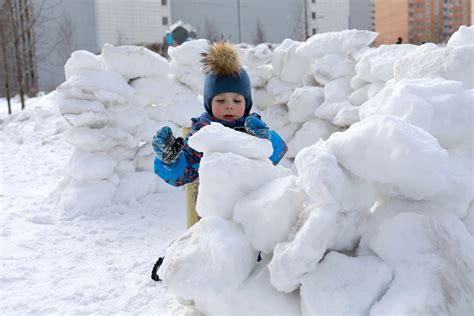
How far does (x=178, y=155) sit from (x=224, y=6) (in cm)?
2550

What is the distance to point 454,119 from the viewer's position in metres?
1.53

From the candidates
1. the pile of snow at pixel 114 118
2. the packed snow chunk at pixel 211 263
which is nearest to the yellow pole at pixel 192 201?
the packed snow chunk at pixel 211 263

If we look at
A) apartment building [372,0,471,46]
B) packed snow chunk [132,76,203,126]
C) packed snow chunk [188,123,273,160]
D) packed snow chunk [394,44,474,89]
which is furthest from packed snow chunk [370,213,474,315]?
apartment building [372,0,471,46]

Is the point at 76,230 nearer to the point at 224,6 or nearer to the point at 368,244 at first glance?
the point at 368,244

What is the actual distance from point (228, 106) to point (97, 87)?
2181mm

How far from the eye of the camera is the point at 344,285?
47.7 inches

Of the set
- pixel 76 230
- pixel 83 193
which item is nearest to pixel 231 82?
pixel 76 230

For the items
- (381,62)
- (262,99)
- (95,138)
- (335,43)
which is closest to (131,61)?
(95,138)

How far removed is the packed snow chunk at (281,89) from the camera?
4.81m

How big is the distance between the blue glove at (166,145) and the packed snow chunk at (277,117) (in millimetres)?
2937

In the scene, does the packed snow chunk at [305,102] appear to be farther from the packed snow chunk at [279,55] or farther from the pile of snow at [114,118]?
the pile of snow at [114,118]

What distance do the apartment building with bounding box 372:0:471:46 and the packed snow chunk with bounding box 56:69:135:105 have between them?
33.9 m

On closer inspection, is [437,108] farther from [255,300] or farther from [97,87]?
[97,87]

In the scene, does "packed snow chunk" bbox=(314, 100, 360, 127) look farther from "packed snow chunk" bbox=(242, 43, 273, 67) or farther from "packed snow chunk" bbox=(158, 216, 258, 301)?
"packed snow chunk" bbox=(158, 216, 258, 301)
